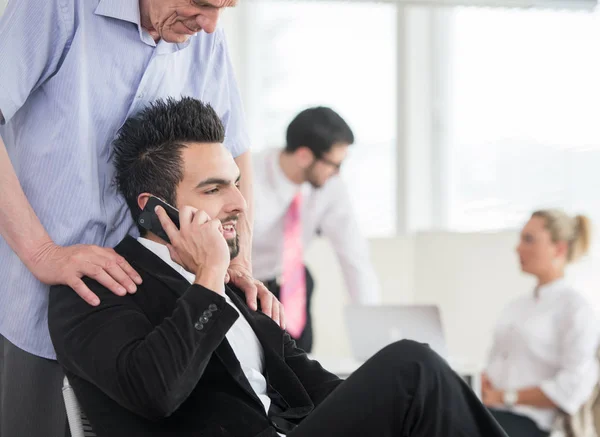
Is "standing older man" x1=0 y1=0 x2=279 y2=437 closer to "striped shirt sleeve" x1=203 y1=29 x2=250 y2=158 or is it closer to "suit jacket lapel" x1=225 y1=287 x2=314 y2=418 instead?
"striped shirt sleeve" x1=203 y1=29 x2=250 y2=158

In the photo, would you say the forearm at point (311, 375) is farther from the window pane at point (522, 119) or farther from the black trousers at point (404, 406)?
the window pane at point (522, 119)

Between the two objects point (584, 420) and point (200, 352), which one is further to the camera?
point (584, 420)

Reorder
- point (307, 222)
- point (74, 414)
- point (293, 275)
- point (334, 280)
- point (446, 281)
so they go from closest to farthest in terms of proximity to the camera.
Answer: point (74, 414) → point (293, 275) → point (307, 222) → point (446, 281) → point (334, 280)

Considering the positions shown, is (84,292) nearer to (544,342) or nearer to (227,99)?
(227,99)

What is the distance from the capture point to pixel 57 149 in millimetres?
1728

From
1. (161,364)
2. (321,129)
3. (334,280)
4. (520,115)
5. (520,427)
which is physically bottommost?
(520,427)

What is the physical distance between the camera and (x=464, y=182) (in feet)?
18.7

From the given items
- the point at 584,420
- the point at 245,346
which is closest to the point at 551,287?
the point at 584,420

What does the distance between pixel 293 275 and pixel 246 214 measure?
1984 mm

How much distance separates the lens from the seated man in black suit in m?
1.47

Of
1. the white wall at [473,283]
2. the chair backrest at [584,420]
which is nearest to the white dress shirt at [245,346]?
the chair backrest at [584,420]

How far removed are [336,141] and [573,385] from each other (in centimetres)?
149

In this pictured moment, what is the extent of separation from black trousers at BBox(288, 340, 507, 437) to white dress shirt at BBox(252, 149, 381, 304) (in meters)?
2.45

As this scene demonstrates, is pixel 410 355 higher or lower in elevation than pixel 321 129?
lower
